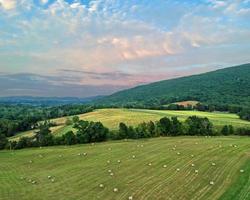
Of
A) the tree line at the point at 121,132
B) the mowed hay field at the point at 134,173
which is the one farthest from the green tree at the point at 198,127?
the mowed hay field at the point at 134,173

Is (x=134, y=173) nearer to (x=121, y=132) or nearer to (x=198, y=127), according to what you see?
(x=121, y=132)

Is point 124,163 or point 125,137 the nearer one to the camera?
point 124,163

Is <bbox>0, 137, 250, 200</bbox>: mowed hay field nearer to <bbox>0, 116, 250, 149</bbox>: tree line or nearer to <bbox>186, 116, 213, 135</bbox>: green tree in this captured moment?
<bbox>0, 116, 250, 149</bbox>: tree line

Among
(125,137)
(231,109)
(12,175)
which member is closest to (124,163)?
(12,175)

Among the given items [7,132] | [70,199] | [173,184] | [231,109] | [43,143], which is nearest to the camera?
[70,199]

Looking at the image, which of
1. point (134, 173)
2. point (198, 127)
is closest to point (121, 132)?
point (198, 127)

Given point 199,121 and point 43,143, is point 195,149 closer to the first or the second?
point 199,121

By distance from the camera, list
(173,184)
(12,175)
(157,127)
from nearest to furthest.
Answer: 1. (173,184)
2. (12,175)
3. (157,127)
